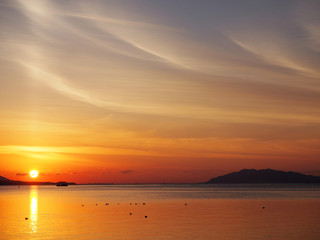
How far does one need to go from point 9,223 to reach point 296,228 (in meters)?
43.9

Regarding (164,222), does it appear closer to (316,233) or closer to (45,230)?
(45,230)

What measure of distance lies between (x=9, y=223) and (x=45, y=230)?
11.9 m

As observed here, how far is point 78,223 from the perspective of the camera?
6919cm

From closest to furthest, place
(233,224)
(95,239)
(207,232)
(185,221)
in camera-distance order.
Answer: (95,239)
(207,232)
(233,224)
(185,221)

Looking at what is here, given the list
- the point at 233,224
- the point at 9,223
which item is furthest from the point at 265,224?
the point at 9,223

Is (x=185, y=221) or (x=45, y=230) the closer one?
(x=45, y=230)

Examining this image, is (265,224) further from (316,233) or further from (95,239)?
(95,239)

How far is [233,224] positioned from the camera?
215 ft

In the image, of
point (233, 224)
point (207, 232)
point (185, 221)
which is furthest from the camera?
point (185, 221)

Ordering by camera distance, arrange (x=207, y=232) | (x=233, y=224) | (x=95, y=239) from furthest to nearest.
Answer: (x=233, y=224) → (x=207, y=232) → (x=95, y=239)

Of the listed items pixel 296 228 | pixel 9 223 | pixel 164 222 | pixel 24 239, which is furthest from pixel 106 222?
pixel 296 228

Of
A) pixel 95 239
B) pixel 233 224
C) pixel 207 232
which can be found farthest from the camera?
pixel 233 224

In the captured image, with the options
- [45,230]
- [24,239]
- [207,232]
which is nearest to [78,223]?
[45,230]

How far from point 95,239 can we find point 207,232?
15.0 meters
